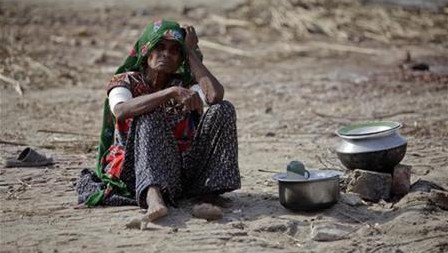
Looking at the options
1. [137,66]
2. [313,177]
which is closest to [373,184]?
[313,177]

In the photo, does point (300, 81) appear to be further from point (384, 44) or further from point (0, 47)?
point (0, 47)

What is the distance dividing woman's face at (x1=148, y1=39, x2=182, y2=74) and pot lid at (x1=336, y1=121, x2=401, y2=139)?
1.14 m

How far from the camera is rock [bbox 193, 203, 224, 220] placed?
4840 millimetres

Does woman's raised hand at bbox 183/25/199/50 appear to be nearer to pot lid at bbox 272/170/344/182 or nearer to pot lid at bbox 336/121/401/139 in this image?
pot lid at bbox 272/170/344/182

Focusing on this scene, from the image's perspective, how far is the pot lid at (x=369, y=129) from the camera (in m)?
5.22

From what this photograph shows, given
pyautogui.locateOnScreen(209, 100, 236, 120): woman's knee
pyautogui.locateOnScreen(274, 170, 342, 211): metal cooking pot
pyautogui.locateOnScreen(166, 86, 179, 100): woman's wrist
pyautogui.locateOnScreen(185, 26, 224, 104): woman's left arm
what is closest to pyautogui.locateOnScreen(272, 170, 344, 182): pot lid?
pyautogui.locateOnScreen(274, 170, 342, 211): metal cooking pot

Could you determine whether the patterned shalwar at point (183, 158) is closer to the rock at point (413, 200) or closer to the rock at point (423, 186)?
the rock at point (413, 200)

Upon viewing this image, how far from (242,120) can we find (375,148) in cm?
333

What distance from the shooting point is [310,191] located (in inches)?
192

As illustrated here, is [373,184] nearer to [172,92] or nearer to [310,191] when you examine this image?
[310,191]

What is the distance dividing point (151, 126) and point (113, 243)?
774mm

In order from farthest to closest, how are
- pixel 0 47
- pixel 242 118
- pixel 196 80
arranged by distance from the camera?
pixel 0 47 → pixel 242 118 → pixel 196 80

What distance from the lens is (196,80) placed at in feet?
17.3

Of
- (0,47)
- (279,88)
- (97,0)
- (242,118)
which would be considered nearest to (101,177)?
(242,118)
